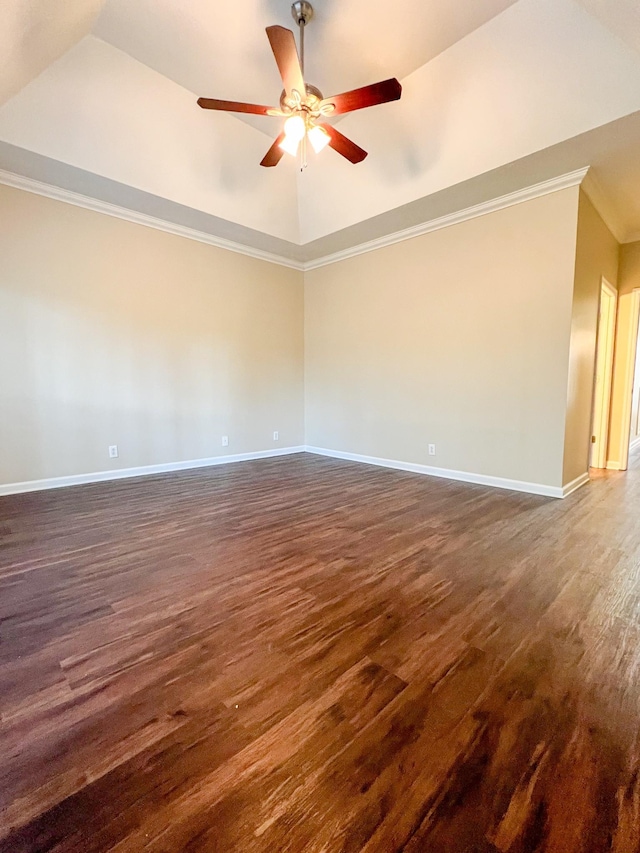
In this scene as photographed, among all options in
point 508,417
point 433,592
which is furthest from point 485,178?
point 433,592

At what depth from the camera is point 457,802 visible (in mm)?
934

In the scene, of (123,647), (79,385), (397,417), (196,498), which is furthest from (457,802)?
(79,385)

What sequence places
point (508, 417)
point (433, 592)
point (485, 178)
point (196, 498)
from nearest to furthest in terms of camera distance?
Answer: point (433, 592) → point (485, 178) → point (196, 498) → point (508, 417)

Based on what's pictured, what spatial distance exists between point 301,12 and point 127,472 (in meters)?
4.34

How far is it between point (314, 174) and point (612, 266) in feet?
12.2

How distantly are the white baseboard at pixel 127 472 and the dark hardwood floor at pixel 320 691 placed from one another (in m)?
1.06

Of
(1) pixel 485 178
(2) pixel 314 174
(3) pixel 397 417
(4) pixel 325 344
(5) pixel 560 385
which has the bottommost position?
(3) pixel 397 417

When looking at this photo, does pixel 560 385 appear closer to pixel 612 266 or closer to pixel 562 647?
pixel 612 266

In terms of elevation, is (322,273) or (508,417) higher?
(322,273)

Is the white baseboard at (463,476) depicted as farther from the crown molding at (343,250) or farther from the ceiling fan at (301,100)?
the ceiling fan at (301,100)

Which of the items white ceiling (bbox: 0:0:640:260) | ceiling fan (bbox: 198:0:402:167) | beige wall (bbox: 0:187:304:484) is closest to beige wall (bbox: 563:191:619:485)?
white ceiling (bbox: 0:0:640:260)

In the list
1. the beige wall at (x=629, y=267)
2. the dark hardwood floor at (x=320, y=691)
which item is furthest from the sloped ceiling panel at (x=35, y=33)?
the beige wall at (x=629, y=267)

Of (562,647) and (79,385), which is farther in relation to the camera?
(79,385)

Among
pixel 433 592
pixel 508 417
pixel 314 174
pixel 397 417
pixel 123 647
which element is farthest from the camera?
pixel 397 417
